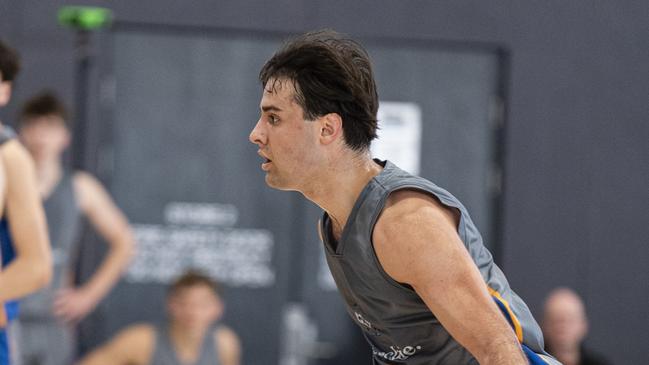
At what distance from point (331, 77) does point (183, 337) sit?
341cm

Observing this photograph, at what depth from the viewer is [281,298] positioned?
6246 mm

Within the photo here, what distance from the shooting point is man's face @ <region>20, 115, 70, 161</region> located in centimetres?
536

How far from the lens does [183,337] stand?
213 inches

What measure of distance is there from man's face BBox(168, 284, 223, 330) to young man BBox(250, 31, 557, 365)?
3.05 meters

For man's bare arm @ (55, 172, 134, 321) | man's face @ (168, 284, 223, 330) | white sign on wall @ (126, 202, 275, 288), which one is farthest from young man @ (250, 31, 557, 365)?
white sign on wall @ (126, 202, 275, 288)

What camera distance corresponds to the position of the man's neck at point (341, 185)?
7.50ft

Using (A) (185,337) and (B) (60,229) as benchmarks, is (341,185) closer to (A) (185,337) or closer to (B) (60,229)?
(A) (185,337)

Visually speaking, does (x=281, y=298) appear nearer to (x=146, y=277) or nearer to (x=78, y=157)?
(x=146, y=277)

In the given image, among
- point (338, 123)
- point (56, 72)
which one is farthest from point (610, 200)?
point (338, 123)

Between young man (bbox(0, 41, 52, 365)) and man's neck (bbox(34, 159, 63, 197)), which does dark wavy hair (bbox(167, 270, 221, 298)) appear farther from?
young man (bbox(0, 41, 52, 365))

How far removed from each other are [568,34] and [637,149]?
82 cm

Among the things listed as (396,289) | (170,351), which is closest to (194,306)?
(170,351)

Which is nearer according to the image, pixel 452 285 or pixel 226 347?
pixel 452 285

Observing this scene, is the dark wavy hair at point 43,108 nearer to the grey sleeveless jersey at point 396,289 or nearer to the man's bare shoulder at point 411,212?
the grey sleeveless jersey at point 396,289
